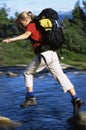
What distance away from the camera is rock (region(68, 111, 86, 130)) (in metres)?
8.68

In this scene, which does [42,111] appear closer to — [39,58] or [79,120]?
[39,58]

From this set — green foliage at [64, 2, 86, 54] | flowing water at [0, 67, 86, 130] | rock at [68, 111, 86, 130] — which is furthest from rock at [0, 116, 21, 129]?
green foliage at [64, 2, 86, 54]

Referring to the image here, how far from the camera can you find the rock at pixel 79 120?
28.5 feet

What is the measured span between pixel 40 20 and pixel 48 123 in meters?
1.92

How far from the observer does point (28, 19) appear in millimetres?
9602

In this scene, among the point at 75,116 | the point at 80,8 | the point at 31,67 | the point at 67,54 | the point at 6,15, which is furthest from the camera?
the point at 80,8

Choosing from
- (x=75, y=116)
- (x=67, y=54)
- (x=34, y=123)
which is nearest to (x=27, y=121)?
(x=34, y=123)

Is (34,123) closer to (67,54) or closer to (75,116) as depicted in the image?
(75,116)

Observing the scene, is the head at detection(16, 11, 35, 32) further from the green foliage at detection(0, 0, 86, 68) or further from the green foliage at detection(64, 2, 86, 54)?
the green foliage at detection(64, 2, 86, 54)

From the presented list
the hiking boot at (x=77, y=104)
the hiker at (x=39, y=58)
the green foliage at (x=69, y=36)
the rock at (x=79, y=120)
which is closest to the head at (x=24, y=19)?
the hiker at (x=39, y=58)

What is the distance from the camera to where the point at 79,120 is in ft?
29.1

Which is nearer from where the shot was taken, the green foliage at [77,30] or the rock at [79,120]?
the rock at [79,120]

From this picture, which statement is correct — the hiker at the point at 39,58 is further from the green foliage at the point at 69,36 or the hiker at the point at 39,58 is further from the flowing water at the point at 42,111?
the green foliage at the point at 69,36

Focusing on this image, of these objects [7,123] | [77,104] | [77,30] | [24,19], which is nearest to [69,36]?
[77,30]
